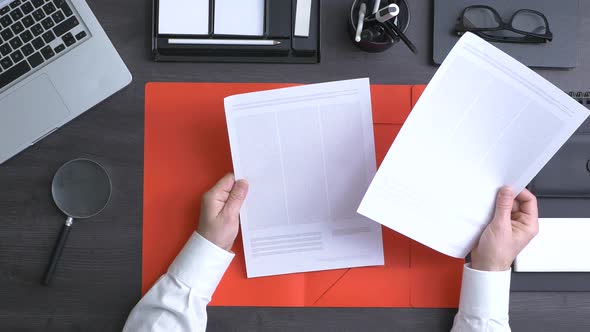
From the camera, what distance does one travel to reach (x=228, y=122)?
717mm

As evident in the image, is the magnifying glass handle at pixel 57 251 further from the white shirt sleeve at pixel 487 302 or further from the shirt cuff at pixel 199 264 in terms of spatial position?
the white shirt sleeve at pixel 487 302

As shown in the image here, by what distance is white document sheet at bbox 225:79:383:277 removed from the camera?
72 centimetres

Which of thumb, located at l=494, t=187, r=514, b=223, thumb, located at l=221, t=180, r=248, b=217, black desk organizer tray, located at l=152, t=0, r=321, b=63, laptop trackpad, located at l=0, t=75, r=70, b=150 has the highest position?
black desk organizer tray, located at l=152, t=0, r=321, b=63

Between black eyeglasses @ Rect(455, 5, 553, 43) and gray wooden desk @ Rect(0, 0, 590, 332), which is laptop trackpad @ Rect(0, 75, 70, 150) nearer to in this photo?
gray wooden desk @ Rect(0, 0, 590, 332)

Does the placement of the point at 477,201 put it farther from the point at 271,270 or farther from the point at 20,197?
the point at 20,197

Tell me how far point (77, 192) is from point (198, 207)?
190 mm

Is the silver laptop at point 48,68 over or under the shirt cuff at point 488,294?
over

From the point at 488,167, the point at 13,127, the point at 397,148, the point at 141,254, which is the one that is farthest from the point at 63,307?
the point at 488,167

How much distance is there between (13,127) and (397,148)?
0.58 meters

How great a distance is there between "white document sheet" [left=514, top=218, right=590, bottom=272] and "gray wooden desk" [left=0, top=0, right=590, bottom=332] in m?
0.06

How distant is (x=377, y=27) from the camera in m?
0.71

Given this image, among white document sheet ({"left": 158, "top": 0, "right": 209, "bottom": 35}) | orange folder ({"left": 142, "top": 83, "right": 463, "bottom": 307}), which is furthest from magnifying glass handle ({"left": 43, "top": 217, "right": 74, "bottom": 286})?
white document sheet ({"left": 158, "top": 0, "right": 209, "bottom": 35})

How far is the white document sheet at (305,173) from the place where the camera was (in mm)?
719

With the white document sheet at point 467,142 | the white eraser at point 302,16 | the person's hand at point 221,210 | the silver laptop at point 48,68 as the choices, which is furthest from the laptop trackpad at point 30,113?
the white document sheet at point 467,142
